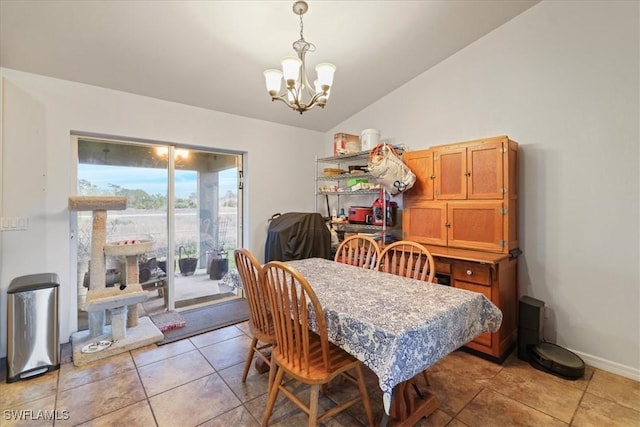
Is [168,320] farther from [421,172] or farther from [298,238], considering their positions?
[421,172]

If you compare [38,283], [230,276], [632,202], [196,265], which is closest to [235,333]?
[230,276]

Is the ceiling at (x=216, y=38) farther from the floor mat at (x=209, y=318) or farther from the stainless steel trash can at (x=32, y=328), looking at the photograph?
the floor mat at (x=209, y=318)

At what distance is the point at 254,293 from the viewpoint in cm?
193

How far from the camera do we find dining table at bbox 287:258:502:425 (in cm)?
126

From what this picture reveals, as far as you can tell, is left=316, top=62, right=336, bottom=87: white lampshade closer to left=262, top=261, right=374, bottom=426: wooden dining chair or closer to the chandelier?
the chandelier

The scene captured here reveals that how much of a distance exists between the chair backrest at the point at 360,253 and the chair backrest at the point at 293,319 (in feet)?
3.36

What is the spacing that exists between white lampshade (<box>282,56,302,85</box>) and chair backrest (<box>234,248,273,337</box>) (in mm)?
1160

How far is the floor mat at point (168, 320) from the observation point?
10.2 feet

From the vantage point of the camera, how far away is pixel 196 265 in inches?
151

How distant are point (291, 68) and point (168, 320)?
9.45 feet

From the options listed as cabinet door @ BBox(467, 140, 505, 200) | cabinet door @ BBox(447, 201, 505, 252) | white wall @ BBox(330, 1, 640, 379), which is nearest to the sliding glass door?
cabinet door @ BBox(447, 201, 505, 252)

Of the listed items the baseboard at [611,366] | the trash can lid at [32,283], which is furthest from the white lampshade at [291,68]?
the baseboard at [611,366]

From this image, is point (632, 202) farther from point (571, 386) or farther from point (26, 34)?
point (26, 34)

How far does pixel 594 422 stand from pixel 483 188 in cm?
172
